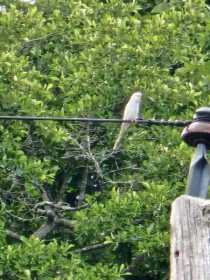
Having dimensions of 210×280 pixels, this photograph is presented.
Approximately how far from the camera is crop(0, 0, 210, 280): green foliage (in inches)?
235

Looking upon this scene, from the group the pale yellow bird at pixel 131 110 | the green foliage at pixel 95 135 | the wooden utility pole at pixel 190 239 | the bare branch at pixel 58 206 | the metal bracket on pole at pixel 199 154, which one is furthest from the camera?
the pale yellow bird at pixel 131 110

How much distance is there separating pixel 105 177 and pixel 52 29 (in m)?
1.57

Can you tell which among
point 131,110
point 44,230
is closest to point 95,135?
point 131,110

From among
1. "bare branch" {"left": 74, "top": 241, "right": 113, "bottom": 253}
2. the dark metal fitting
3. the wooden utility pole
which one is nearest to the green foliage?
"bare branch" {"left": 74, "top": 241, "right": 113, "bottom": 253}

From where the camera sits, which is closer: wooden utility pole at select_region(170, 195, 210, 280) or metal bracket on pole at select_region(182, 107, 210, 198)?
wooden utility pole at select_region(170, 195, 210, 280)

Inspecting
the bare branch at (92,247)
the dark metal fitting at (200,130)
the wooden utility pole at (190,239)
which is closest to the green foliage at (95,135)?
the bare branch at (92,247)

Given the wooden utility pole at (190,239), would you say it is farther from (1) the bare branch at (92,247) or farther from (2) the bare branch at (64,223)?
(2) the bare branch at (64,223)

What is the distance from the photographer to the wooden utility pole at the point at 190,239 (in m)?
2.02

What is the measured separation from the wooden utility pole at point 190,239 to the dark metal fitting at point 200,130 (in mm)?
229

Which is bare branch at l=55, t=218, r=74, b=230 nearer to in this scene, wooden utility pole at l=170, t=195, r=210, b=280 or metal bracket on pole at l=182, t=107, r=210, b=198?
metal bracket on pole at l=182, t=107, r=210, b=198

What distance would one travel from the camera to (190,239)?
6.85 feet

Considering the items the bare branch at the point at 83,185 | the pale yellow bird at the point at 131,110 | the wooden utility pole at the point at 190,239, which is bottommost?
the bare branch at the point at 83,185

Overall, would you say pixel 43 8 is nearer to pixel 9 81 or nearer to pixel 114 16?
pixel 114 16

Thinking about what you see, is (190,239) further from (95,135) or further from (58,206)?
(95,135)
